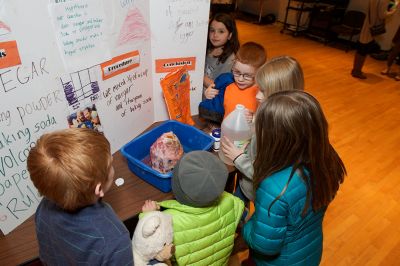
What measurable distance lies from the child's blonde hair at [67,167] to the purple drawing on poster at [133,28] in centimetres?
63

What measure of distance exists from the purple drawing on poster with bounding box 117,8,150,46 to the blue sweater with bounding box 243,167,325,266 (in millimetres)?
828

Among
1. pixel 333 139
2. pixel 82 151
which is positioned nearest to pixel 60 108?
pixel 82 151

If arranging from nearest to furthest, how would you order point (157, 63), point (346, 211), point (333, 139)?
point (157, 63) < point (346, 211) < point (333, 139)

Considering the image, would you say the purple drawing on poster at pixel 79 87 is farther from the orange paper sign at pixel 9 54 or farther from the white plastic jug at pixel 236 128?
the white plastic jug at pixel 236 128

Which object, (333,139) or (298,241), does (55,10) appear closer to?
(298,241)

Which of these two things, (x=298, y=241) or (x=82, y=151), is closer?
(x=82, y=151)

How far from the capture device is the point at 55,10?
0.95 m

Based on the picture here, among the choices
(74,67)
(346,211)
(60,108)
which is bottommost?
(346,211)

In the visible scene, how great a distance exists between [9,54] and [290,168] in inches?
36.9

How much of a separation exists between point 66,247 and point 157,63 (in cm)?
97

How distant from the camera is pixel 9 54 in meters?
0.84

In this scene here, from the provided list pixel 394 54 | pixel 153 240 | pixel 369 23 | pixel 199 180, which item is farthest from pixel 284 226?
pixel 394 54

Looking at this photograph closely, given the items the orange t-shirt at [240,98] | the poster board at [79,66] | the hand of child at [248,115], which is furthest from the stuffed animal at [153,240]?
the orange t-shirt at [240,98]

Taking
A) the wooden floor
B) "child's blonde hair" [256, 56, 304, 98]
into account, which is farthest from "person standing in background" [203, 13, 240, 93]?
the wooden floor
